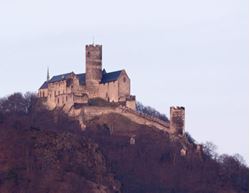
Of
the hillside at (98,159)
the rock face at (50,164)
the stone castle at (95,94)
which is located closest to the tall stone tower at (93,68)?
the stone castle at (95,94)

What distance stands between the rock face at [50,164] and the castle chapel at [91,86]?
14435mm

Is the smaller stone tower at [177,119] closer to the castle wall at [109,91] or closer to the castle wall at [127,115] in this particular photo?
the castle wall at [127,115]

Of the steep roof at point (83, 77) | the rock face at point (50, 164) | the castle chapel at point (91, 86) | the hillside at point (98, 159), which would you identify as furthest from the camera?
the steep roof at point (83, 77)

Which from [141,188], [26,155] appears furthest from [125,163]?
[26,155]

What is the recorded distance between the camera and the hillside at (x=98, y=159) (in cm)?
12056

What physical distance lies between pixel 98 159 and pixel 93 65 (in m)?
20.2

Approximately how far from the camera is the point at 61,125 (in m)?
140

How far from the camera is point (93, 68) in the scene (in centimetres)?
14562

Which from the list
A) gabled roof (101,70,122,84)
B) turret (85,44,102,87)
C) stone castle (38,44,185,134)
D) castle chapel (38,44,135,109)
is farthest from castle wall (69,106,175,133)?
turret (85,44,102,87)

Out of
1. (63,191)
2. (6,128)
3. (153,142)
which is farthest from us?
(153,142)

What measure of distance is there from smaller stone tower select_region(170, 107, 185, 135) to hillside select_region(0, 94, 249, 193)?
817mm

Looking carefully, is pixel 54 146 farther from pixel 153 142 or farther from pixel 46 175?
pixel 153 142

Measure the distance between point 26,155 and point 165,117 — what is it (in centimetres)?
3086

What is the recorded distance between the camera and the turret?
145 m
